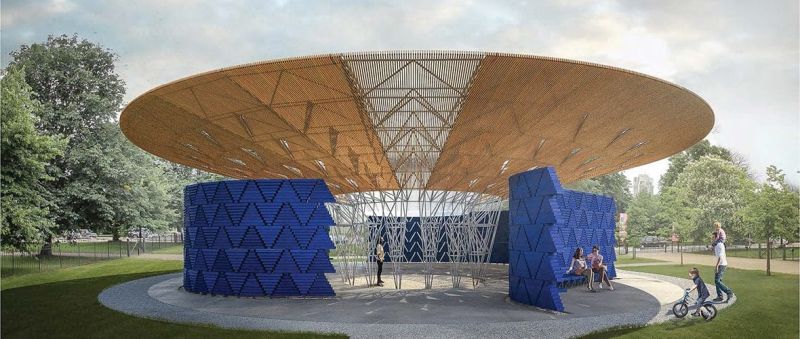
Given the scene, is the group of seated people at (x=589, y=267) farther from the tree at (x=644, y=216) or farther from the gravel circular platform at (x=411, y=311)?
the tree at (x=644, y=216)

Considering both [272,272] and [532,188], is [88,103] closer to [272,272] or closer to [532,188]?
[272,272]

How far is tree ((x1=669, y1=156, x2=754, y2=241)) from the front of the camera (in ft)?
198

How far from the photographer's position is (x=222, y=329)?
52.3ft

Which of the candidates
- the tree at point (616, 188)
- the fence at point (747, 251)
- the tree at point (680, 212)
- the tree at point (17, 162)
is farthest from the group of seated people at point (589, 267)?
the tree at point (616, 188)

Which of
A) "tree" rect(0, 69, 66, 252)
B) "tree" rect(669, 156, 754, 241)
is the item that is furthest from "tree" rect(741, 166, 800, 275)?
"tree" rect(0, 69, 66, 252)

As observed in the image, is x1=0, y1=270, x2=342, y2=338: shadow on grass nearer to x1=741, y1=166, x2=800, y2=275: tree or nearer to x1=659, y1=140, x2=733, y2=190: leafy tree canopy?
x1=741, y1=166, x2=800, y2=275: tree

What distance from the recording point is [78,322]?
57.4 feet

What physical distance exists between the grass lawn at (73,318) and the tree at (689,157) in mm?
86137

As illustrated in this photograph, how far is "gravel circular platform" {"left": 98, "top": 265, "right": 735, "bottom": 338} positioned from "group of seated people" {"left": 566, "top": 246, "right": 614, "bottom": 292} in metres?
0.75

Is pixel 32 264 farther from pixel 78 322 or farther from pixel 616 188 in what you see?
pixel 616 188

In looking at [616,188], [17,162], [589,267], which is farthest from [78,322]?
[616,188]

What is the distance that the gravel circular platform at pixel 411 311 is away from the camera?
53.5 ft

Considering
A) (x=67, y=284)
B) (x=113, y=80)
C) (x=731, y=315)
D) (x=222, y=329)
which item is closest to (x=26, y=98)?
(x=67, y=284)

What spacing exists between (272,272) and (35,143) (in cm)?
1883
